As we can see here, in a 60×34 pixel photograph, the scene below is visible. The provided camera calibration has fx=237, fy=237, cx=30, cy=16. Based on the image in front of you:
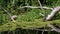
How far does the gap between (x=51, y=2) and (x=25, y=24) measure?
243 centimetres

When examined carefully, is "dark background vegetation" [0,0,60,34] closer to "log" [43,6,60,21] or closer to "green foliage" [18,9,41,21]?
"green foliage" [18,9,41,21]

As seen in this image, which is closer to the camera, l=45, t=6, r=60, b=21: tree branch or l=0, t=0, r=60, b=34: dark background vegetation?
l=45, t=6, r=60, b=21: tree branch

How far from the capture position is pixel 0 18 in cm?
773

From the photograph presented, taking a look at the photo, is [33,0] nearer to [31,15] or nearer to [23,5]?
[23,5]

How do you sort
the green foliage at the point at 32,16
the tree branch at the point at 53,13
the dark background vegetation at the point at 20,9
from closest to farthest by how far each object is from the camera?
the tree branch at the point at 53,13
the green foliage at the point at 32,16
the dark background vegetation at the point at 20,9

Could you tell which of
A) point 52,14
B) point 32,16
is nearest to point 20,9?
point 32,16

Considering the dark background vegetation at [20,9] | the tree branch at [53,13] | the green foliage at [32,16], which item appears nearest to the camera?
the tree branch at [53,13]

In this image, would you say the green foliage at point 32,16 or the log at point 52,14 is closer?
the log at point 52,14

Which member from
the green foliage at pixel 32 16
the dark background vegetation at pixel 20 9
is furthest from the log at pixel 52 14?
the dark background vegetation at pixel 20 9

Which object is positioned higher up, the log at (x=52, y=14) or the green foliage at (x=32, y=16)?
the log at (x=52, y=14)

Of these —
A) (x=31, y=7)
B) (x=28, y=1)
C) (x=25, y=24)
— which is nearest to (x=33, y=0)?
(x=28, y=1)

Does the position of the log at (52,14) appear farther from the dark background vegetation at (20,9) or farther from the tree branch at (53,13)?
the dark background vegetation at (20,9)

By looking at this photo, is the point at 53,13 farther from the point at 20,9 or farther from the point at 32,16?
the point at 20,9

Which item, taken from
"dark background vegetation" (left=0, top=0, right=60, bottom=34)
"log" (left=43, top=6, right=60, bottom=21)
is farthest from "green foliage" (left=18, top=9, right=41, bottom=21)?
"log" (left=43, top=6, right=60, bottom=21)
